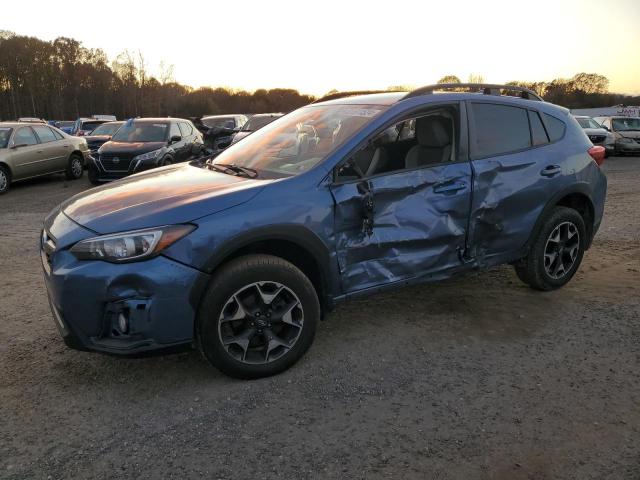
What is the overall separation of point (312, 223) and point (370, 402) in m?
1.13

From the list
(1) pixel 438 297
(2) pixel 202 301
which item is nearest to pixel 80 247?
(2) pixel 202 301

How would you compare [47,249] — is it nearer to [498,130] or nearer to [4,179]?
[498,130]

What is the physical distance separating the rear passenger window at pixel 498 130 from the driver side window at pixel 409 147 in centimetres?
23

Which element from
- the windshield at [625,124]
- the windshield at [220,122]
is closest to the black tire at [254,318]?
the windshield at [220,122]

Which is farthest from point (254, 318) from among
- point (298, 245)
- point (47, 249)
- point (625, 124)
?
point (625, 124)

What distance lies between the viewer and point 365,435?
2.79 meters

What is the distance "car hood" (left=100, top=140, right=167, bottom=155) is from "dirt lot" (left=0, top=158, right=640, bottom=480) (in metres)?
7.79

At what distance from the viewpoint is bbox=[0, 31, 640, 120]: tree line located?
67938 mm

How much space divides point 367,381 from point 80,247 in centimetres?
188

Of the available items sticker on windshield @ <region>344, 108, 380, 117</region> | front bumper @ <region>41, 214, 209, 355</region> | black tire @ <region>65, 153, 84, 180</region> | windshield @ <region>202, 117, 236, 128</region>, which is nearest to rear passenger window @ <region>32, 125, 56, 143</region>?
black tire @ <region>65, 153, 84, 180</region>

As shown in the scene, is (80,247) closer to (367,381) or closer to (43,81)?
(367,381)

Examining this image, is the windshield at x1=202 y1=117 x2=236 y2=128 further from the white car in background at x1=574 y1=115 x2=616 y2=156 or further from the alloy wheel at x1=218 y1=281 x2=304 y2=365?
the alloy wheel at x1=218 y1=281 x2=304 y2=365

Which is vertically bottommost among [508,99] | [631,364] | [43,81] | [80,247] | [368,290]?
[631,364]

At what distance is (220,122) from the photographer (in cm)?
1788
